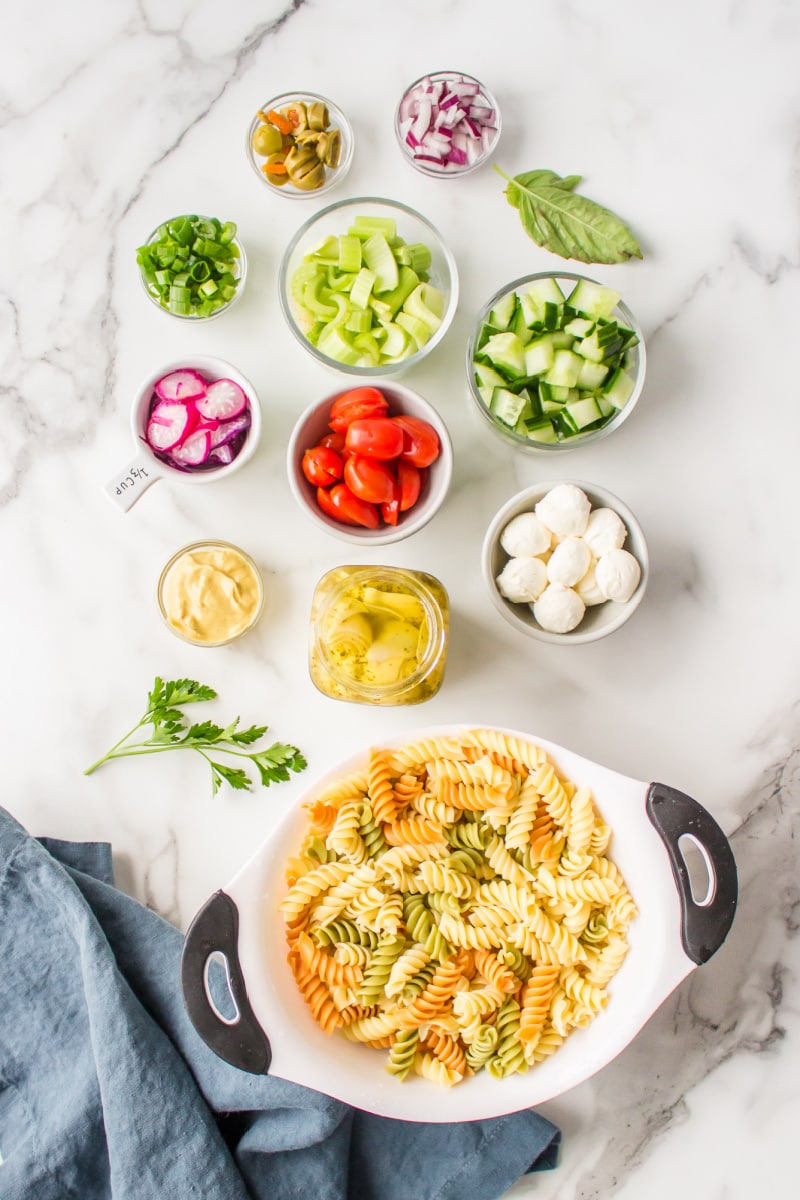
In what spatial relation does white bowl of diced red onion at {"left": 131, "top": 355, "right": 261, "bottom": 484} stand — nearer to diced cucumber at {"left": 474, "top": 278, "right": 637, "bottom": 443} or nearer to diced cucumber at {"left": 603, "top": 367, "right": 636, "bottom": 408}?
diced cucumber at {"left": 474, "top": 278, "right": 637, "bottom": 443}

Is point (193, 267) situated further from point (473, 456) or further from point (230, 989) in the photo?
point (230, 989)

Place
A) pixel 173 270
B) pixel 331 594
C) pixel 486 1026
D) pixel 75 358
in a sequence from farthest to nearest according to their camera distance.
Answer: pixel 75 358 → pixel 173 270 → pixel 331 594 → pixel 486 1026

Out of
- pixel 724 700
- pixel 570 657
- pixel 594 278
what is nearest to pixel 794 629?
pixel 724 700

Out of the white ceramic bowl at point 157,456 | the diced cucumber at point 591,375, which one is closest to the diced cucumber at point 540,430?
the diced cucumber at point 591,375

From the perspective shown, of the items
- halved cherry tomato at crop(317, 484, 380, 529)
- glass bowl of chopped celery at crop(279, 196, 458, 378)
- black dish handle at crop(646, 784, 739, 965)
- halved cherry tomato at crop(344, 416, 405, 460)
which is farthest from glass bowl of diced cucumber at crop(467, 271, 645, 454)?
black dish handle at crop(646, 784, 739, 965)

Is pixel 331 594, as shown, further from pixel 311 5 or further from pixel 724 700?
pixel 311 5

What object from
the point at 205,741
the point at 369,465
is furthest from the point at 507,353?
the point at 205,741
